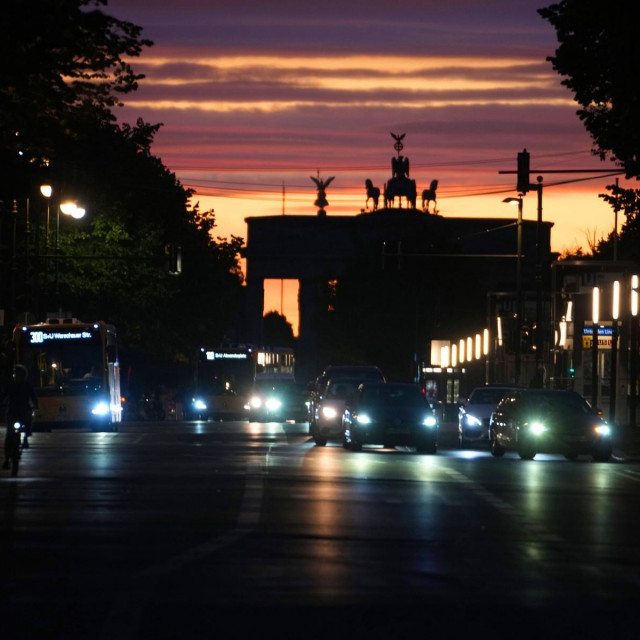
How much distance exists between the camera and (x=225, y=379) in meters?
83.4

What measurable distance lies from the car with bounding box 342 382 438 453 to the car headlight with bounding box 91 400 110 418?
13.7 meters

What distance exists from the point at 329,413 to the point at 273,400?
36.1 m

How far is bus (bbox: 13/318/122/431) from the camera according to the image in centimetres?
5259

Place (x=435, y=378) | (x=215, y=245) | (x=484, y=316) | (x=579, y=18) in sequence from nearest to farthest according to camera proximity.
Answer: (x=579, y=18) < (x=215, y=245) < (x=435, y=378) < (x=484, y=316)

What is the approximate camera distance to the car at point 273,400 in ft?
265

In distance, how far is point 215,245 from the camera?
97.6 metres

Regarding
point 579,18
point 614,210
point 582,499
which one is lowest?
point 582,499

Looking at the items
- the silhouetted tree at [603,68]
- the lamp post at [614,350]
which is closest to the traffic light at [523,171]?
the silhouetted tree at [603,68]

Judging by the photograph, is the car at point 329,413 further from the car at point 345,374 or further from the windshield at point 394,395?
the car at point 345,374

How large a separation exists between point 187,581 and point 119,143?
63.9 meters

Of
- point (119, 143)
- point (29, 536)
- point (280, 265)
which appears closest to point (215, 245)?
point (119, 143)

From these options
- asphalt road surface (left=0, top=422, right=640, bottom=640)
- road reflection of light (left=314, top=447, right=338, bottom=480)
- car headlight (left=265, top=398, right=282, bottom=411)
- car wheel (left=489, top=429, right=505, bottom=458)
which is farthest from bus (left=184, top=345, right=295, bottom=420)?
asphalt road surface (left=0, top=422, right=640, bottom=640)

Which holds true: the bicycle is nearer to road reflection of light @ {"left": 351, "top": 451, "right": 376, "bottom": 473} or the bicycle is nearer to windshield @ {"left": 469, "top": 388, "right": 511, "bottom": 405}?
road reflection of light @ {"left": 351, "top": 451, "right": 376, "bottom": 473}

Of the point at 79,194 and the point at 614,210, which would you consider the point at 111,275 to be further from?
the point at 614,210
